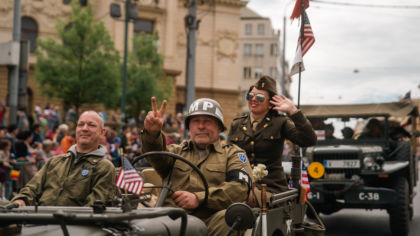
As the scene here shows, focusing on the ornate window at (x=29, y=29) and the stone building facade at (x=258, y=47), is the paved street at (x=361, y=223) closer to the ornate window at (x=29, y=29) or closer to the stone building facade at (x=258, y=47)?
the ornate window at (x=29, y=29)

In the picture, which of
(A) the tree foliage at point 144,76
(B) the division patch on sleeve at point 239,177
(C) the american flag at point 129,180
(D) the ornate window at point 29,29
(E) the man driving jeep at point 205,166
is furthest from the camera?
(D) the ornate window at point 29,29

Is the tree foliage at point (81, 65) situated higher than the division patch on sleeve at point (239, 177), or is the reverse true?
the tree foliage at point (81, 65)

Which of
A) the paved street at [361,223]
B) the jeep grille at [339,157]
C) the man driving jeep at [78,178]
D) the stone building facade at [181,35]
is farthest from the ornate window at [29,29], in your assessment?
the man driving jeep at [78,178]

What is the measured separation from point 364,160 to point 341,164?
429 millimetres

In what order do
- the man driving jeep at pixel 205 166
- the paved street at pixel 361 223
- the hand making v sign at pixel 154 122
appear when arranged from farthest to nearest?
the paved street at pixel 361 223 < the hand making v sign at pixel 154 122 < the man driving jeep at pixel 205 166

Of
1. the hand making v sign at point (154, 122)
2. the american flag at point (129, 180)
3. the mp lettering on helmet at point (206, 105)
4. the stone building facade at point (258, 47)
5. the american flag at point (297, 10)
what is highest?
the stone building facade at point (258, 47)

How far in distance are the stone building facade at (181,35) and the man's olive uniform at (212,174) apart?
36031mm

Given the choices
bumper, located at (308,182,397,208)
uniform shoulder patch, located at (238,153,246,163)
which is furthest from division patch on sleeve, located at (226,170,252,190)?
bumper, located at (308,182,397,208)

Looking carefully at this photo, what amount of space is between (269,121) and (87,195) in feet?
7.34

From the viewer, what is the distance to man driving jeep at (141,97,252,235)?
4.39 metres

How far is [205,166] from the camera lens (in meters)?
4.83

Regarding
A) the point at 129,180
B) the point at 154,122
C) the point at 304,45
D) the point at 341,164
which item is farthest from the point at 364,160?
the point at 129,180

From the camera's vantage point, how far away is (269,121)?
20.3 feet

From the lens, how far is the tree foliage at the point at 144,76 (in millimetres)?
35094
